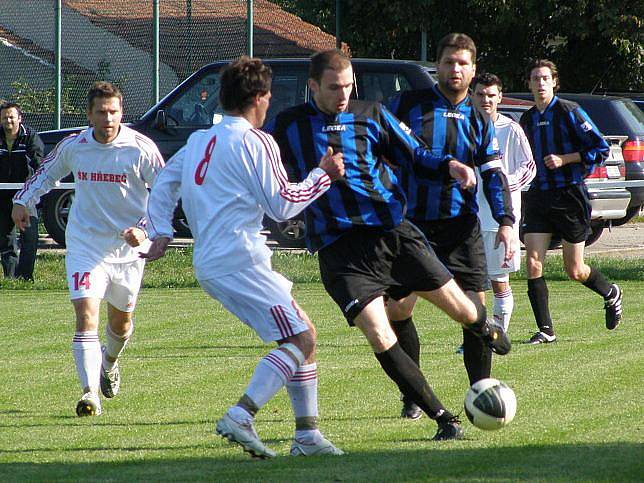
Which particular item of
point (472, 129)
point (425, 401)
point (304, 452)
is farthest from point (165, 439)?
point (472, 129)

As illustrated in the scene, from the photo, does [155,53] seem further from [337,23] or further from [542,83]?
[542,83]

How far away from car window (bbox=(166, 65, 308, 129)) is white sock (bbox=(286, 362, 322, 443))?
9997 mm

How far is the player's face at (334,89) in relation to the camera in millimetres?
6312

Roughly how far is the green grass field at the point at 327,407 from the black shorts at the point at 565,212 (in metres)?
0.88

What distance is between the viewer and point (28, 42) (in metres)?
24.0

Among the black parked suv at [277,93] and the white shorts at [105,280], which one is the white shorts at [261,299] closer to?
the white shorts at [105,280]

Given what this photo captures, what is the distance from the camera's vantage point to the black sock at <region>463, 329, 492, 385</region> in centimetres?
715

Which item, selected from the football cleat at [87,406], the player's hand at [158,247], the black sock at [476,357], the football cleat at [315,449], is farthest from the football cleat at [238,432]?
the football cleat at [87,406]

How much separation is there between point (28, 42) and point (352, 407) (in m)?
17.9

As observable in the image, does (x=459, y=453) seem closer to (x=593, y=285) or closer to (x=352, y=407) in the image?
(x=352, y=407)

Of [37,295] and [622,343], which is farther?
[37,295]

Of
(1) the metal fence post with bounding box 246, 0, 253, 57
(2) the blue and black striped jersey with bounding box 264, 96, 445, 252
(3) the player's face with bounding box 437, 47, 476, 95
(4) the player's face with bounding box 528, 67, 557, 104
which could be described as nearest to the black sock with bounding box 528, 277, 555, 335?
(4) the player's face with bounding box 528, 67, 557, 104

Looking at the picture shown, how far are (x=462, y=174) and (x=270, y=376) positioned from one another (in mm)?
1434

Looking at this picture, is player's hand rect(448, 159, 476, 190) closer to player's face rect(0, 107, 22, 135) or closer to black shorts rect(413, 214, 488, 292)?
black shorts rect(413, 214, 488, 292)
